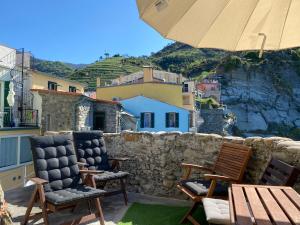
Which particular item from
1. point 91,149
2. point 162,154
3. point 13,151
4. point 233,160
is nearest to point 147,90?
point 13,151

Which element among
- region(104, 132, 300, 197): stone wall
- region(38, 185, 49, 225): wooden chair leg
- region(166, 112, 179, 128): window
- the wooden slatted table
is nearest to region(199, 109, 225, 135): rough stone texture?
region(166, 112, 179, 128): window

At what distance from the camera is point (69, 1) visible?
27.8 m

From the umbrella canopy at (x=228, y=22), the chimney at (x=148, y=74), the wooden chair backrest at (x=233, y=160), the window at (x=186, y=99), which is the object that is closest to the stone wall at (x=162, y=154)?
the wooden chair backrest at (x=233, y=160)

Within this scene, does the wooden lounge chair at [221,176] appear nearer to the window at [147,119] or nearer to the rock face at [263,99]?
the window at [147,119]

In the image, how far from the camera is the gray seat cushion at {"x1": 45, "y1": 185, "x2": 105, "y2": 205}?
4.04 meters

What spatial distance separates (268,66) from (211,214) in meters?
52.9

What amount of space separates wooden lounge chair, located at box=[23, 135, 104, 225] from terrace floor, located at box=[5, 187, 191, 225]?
0.25 meters

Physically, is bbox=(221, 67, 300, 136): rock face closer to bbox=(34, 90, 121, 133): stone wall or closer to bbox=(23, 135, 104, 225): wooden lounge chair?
bbox=(34, 90, 121, 133): stone wall

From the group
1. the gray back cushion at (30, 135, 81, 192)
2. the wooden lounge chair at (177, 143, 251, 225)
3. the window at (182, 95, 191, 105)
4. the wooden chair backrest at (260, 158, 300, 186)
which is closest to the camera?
the wooden chair backrest at (260, 158, 300, 186)

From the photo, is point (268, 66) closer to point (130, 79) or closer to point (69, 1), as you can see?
point (130, 79)

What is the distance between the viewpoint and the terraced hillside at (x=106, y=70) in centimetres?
5753

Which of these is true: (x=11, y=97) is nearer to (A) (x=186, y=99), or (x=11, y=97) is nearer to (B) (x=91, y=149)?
(B) (x=91, y=149)

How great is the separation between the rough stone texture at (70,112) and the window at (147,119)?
185 inches

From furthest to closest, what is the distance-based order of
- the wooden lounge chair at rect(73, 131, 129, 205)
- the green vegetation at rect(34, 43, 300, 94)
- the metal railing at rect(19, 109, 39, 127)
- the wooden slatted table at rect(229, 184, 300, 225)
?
the green vegetation at rect(34, 43, 300, 94) → the metal railing at rect(19, 109, 39, 127) → the wooden lounge chair at rect(73, 131, 129, 205) → the wooden slatted table at rect(229, 184, 300, 225)
